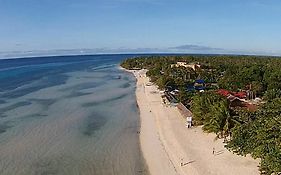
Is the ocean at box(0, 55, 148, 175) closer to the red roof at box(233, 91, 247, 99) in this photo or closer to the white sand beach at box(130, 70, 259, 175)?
the white sand beach at box(130, 70, 259, 175)

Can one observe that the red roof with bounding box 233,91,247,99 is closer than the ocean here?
No

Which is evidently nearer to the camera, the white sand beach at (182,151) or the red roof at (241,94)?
the white sand beach at (182,151)

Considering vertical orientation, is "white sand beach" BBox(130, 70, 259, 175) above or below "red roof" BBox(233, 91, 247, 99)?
below

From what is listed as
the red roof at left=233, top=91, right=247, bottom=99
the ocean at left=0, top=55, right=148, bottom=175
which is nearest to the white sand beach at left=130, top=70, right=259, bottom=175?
the ocean at left=0, top=55, right=148, bottom=175

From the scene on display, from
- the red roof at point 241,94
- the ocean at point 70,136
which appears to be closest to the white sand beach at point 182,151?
the ocean at point 70,136

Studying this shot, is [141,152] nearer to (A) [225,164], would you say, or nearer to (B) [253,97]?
(A) [225,164]

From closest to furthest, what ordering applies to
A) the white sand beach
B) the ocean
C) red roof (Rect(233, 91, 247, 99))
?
the white sand beach → the ocean → red roof (Rect(233, 91, 247, 99))

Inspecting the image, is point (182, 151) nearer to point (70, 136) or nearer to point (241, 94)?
Answer: point (70, 136)

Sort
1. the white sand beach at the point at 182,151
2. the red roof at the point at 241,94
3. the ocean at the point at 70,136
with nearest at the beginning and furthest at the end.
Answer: the white sand beach at the point at 182,151 → the ocean at the point at 70,136 → the red roof at the point at 241,94

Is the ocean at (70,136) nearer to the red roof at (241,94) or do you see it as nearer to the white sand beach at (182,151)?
the white sand beach at (182,151)
